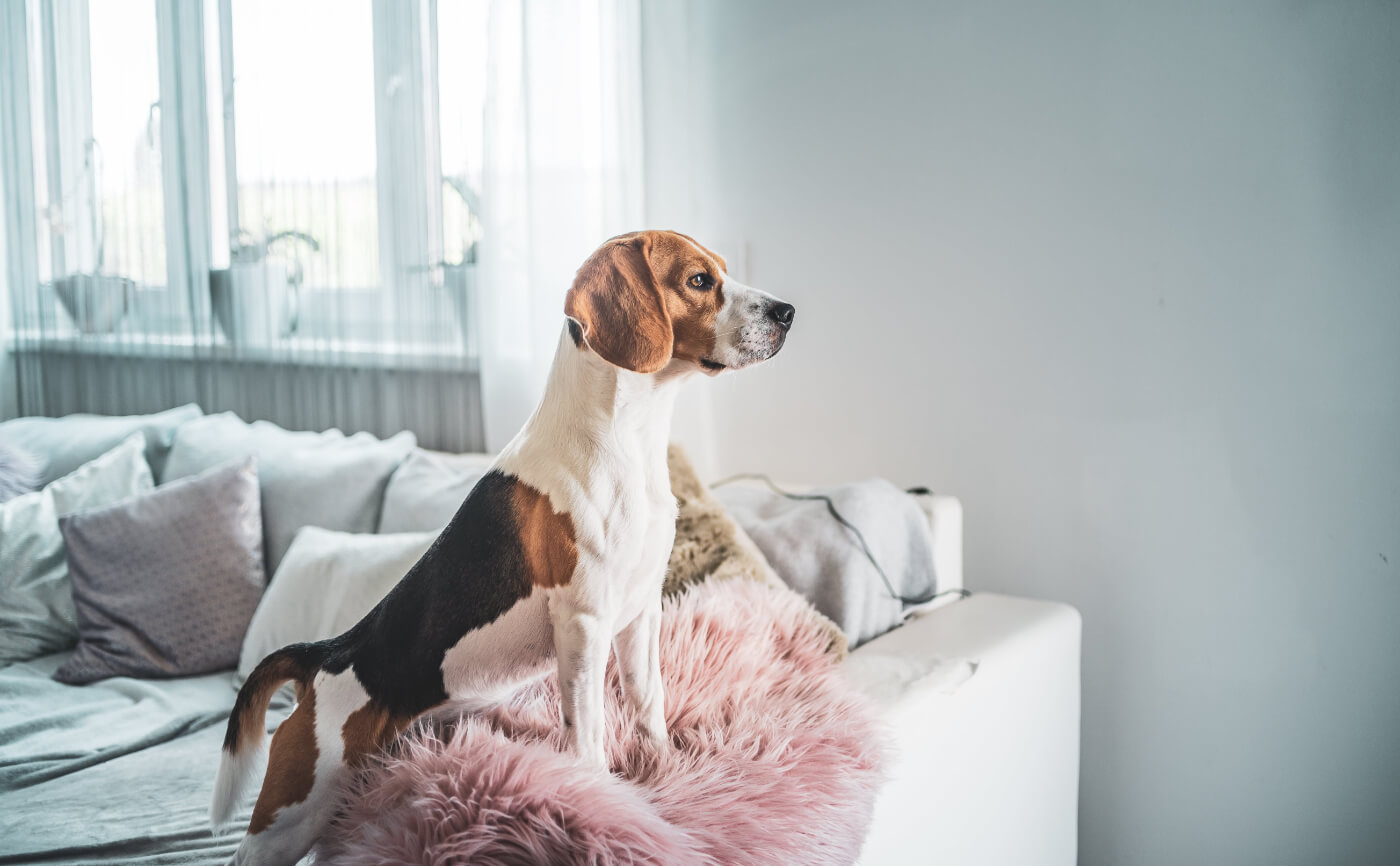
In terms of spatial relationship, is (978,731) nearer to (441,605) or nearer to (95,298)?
(441,605)

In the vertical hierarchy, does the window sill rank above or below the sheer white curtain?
below

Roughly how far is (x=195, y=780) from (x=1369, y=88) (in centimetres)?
190

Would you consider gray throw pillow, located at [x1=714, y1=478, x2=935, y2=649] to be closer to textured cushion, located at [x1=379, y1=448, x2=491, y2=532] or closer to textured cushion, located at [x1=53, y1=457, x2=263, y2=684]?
textured cushion, located at [x1=379, y1=448, x2=491, y2=532]

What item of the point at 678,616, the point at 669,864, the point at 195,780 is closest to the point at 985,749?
the point at 678,616

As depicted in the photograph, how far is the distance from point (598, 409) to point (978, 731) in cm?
78

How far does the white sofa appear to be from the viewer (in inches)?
41.7

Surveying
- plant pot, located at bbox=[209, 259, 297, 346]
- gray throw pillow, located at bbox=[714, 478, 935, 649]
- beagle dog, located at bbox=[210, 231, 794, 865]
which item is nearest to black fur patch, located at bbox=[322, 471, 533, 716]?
beagle dog, located at bbox=[210, 231, 794, 865]

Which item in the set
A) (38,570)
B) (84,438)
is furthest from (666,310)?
(84,438)

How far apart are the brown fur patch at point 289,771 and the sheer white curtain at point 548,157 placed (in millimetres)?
1413

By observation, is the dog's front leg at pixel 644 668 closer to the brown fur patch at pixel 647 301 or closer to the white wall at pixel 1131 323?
the brown fur patch at pixel 647 301

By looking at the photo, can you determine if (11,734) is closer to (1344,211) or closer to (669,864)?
(669,864)

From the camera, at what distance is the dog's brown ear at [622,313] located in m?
0.65

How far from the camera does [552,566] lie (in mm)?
658

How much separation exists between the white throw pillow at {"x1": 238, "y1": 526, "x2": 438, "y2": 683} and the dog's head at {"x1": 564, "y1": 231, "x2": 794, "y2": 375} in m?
0.91
